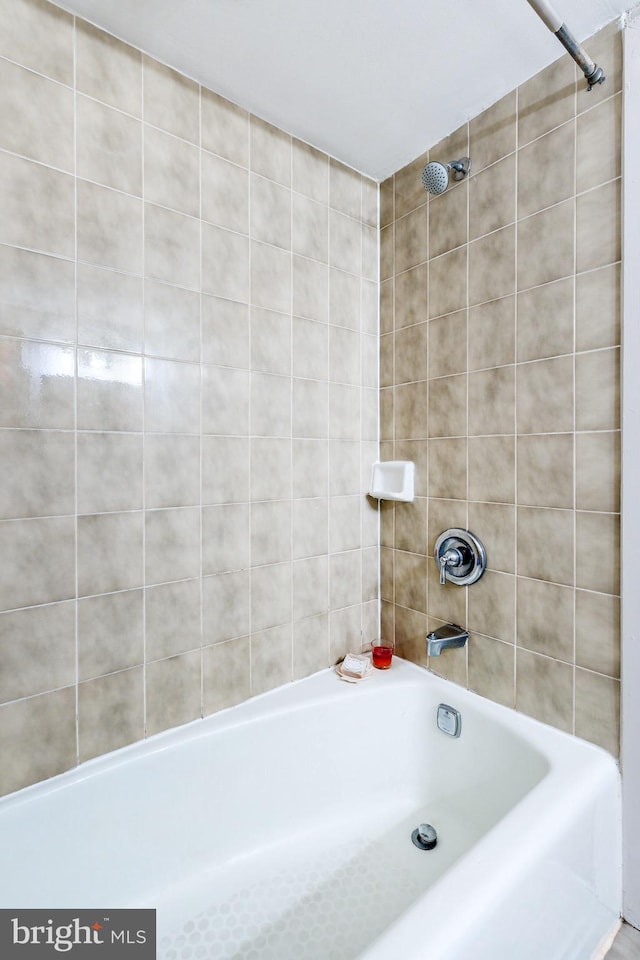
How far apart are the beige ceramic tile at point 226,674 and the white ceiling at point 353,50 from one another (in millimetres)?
1653

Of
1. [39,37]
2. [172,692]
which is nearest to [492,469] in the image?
[172,692]

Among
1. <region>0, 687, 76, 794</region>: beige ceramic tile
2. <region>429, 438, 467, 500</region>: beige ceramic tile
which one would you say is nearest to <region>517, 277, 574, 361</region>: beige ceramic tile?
<region>429, 438, 467, 500</region>: beige ceramic tile

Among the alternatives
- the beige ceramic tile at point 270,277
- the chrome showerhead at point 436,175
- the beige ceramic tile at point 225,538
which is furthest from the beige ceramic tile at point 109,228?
the chrome showerhead at point 436,175

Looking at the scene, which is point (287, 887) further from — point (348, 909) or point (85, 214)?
point (85, 214)

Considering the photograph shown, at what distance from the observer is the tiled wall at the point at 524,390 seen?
117 centimetres

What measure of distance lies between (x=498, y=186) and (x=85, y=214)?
1173mm

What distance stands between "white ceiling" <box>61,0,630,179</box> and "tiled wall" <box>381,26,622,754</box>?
0.30 feet

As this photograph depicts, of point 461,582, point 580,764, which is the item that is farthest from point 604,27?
point 580,764

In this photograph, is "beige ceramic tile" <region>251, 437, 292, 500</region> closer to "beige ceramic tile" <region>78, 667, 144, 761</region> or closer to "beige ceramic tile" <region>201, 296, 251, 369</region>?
"beige ceramic tile" <region>201, 296, 251, 369</region>

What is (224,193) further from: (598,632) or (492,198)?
(598,632)

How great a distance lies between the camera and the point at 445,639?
4.81ft

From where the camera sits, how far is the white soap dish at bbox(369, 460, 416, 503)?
1667 millimetres

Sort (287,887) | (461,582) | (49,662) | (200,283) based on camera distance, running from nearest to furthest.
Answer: (49,662) < (287,887) < (200,283) < (461,582)

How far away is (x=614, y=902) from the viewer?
1.12 metres
